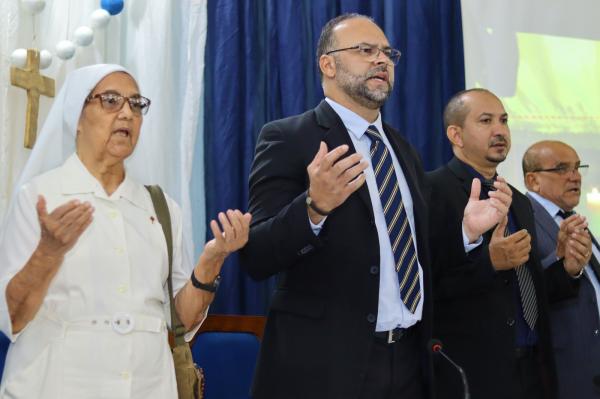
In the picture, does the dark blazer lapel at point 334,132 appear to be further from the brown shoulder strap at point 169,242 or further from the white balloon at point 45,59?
the white balloon at point 45,59

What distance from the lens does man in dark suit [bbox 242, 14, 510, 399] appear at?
2.49 meters

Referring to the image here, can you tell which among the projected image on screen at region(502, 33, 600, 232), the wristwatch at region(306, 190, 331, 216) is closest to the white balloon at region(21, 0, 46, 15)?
the wristwatch at region(306, 190, 331, 216)

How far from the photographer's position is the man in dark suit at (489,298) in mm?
3195

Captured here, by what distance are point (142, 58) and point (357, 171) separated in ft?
6.97

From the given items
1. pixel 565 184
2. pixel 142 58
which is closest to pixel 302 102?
pixel 142 58

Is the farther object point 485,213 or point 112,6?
point 112,6

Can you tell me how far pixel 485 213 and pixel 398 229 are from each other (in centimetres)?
45

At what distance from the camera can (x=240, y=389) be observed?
12.2ft

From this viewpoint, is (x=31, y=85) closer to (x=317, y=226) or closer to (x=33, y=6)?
(x=33, y=6)

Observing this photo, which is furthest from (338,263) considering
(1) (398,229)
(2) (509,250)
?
(2) (509,250)

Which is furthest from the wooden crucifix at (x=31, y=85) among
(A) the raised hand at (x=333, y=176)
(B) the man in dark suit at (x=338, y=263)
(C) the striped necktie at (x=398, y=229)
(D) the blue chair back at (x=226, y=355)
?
(A) the raised hand at (x=333, y=176)

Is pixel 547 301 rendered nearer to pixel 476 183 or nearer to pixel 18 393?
pixel 476 183

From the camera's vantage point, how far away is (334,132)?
9.25ft

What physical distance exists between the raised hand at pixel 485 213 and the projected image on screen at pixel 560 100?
1.80m
